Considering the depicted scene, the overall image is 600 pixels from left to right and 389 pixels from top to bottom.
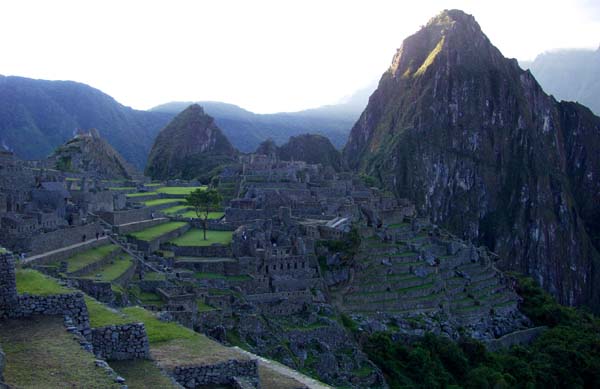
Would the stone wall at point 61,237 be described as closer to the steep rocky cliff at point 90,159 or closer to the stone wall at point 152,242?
the stone wall at point 152,242

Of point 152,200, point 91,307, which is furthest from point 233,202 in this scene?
point 91,307

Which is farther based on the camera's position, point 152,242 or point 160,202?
point 160,202

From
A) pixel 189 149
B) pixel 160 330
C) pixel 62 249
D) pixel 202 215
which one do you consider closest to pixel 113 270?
pixel 62 249

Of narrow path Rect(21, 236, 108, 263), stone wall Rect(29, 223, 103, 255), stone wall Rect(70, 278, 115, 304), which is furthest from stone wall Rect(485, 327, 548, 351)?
stone wall Rect(70, 278, 115, 304)

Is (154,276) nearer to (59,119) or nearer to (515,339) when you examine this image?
(515,339)

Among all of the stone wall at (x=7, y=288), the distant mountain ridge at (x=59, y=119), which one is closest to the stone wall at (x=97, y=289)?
the stone wall at (x=7, y=288)

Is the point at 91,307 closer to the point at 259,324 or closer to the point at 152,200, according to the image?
the point at 259,324

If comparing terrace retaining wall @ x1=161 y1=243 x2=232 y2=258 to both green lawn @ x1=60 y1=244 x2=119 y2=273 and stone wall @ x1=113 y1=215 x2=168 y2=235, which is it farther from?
green lawn @ x1=60 y1=244 x2=119 y2=273
